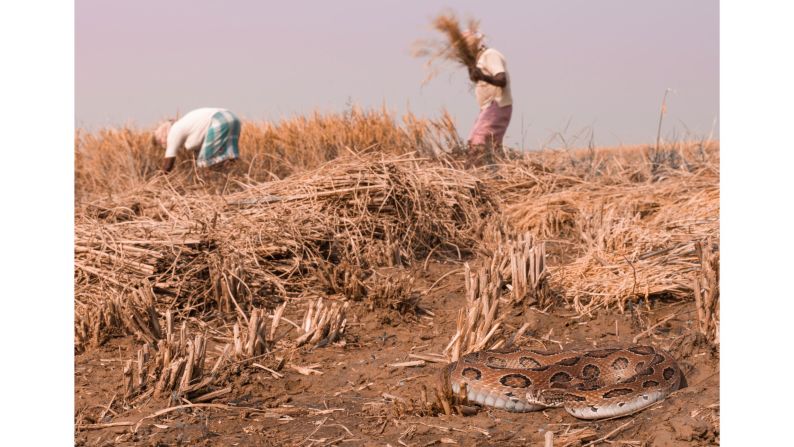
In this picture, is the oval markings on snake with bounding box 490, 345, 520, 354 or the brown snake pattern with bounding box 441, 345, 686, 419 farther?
the oval markings on snake with bounding box 490, 345, 520, 354

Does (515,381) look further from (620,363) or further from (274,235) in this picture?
(274,235)

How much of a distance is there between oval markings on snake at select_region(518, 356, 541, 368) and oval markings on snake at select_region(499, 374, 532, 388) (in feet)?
0.94

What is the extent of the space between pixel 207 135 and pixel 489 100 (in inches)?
185

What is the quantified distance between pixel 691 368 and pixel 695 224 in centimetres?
296

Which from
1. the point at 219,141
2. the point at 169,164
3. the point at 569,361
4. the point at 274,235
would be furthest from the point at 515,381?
the point at 169,164

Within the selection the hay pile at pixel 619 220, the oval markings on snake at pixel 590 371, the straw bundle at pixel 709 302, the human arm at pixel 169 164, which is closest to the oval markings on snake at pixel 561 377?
the oval markings on snake at pixel 590 371

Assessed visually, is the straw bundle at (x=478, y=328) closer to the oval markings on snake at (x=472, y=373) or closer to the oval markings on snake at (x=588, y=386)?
the oval markings on snake at (x=472, y=373)

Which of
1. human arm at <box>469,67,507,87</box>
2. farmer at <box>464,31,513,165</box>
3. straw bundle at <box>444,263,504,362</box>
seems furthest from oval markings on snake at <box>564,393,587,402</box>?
human arm at <box>469,67,507,87</box>

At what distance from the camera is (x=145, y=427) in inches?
174

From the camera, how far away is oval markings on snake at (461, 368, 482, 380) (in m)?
4.59

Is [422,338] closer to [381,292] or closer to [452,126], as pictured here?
[381,292]

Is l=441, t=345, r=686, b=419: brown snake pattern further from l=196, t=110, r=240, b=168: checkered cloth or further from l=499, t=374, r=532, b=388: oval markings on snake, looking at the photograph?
l=196, t=110, r=240, b=168: checkered cloth

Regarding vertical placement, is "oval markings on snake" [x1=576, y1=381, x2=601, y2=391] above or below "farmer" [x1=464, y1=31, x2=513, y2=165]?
below

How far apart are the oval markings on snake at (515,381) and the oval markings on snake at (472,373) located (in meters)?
0.12
